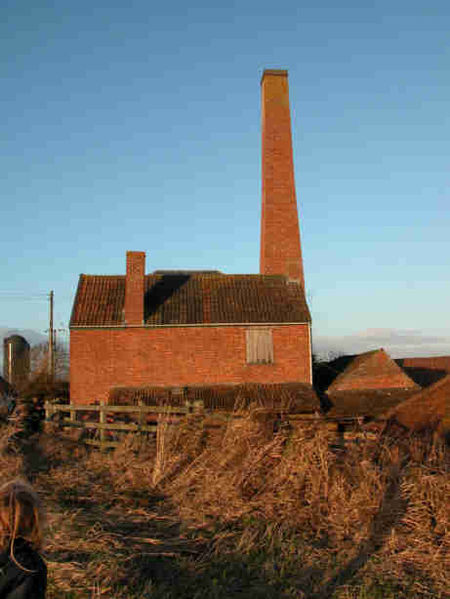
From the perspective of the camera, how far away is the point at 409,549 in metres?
7.34

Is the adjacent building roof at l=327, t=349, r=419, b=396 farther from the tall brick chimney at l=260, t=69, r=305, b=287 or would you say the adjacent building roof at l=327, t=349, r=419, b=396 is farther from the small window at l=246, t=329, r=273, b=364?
the tall brick chimney at l=260, t=69, r=305, b=287

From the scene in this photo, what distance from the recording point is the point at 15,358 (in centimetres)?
4422

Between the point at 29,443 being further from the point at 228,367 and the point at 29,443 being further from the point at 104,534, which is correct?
the point at 228,367

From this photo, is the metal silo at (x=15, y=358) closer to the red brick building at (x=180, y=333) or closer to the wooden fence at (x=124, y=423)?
the red brick building at (x=180, y=333)

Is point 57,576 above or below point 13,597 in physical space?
below

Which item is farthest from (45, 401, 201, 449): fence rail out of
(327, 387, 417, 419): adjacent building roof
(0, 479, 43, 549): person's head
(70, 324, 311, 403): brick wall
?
(327, 387, 417, 419): adjacent building roof

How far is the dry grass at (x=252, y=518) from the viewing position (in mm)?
6438

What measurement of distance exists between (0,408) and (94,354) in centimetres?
788

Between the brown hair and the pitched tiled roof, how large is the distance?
23.3 meters

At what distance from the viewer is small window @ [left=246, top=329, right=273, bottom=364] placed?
26.9 metres

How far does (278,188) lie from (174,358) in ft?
41.8

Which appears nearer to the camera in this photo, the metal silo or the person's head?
the person's head

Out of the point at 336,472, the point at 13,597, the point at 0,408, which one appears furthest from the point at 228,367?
the point at 13,597

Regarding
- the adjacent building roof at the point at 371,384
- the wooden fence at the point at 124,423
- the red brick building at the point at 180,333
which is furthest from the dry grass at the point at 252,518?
the adjacent building roof at the point at 371,384
